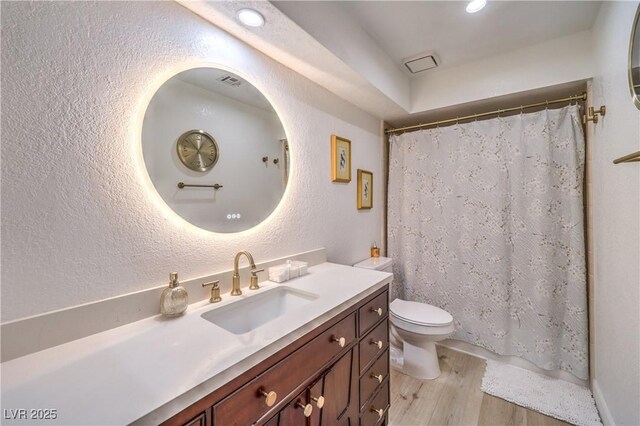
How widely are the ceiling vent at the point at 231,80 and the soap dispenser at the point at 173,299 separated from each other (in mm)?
871

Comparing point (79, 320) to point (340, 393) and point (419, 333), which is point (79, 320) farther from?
point (419, 333)

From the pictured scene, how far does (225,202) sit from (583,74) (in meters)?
2.36

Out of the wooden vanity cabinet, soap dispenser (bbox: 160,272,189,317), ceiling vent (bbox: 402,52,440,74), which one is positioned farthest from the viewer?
ceiling vent (bbox: 402,52,440,74)

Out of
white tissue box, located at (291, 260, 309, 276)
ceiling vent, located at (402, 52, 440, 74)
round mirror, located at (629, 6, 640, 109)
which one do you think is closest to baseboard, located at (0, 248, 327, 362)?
white tissue box, located at (291, 260, 309, 276)

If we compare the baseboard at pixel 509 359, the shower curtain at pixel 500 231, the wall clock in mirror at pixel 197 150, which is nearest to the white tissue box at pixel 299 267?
the wall clock in mirror at pixel 197 150

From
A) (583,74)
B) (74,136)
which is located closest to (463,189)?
(583,74)

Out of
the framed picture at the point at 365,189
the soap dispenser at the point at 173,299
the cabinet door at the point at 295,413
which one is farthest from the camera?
the framed picture at the point at 365,189

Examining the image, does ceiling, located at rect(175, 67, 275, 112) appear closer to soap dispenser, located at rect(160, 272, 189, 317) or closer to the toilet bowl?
soap dispenser, located at rect(160, 272, 189, 317)

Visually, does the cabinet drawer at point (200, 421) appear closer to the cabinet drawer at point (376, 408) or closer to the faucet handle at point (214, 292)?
the faucet handle at point (214, 292)

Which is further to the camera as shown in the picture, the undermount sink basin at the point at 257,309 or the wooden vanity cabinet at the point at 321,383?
the undermount sink basin at the point at 257,309

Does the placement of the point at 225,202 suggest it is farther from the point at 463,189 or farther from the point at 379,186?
the point at 463,189

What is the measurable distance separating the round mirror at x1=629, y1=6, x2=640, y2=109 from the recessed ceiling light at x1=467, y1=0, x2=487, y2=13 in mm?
656

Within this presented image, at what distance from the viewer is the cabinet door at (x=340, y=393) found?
0.93m

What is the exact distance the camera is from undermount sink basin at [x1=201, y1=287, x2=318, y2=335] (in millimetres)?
1003
